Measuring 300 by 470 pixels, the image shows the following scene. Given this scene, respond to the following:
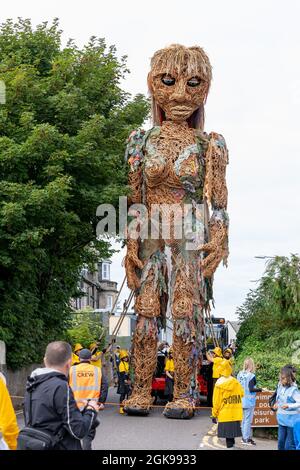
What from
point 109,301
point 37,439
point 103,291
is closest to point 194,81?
point 37,439

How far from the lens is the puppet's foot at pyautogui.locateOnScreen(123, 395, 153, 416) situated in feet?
44.6

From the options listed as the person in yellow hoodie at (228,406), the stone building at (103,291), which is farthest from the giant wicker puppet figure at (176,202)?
the stone building at (103,291)

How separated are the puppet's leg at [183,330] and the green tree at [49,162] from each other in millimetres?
2287

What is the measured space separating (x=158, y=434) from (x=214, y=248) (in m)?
3.79

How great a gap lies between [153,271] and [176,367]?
1.92 metres

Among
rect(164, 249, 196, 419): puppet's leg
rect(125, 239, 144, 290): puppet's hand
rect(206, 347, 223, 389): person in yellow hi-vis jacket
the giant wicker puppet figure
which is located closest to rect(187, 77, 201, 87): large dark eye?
the giant wicker puppet figure

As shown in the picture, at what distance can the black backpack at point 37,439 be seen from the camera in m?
5.10

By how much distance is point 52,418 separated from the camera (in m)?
5.16

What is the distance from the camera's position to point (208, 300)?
48.1ft

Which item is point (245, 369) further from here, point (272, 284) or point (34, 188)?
point (272, 284)

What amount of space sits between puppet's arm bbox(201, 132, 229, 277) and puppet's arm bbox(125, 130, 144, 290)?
138cm

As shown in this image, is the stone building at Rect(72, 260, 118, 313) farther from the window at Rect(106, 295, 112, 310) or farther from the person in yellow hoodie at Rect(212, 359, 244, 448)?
the person in yellow hoodie at Rect(212, 359, 244, 448)
